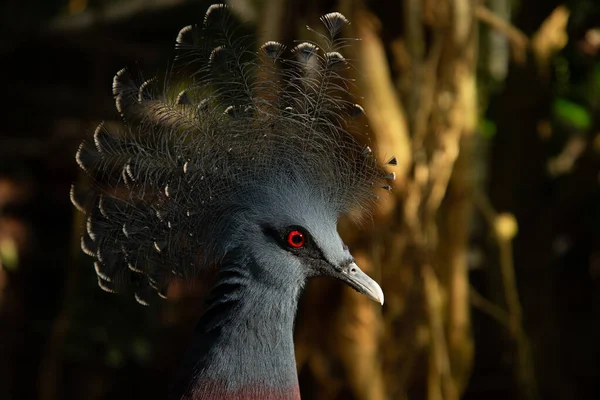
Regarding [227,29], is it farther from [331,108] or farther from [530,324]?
[530,324]

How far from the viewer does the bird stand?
6.75 feet

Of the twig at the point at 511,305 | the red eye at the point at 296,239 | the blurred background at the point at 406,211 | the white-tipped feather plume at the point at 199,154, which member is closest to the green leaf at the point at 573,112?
the blurred background at the point at 406,211

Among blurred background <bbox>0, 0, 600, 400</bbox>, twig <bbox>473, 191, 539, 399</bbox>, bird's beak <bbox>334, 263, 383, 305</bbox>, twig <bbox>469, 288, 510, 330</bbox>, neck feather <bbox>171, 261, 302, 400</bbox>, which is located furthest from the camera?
twig <bbox>469, 288, 510, 330</bbox>

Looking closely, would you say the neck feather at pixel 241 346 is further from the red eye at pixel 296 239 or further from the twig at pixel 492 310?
the twig at pixel 492 310

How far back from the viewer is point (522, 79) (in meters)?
3.89

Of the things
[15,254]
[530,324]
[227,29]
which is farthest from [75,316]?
[227,29]

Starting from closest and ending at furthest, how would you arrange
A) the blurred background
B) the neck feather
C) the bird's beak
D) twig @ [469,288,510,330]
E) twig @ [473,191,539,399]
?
the neck feather → the bird's beak → the blurred background → twig @ [473,191,539,399] → twig @ [469,288,510,330]

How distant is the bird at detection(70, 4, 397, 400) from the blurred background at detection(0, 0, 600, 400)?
0.22 m

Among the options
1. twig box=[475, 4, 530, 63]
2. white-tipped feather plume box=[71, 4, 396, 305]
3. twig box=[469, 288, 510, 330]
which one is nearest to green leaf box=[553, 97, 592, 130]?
twig box=[475, 4, 530, 63]

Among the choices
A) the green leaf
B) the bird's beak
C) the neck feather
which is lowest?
the neck feather

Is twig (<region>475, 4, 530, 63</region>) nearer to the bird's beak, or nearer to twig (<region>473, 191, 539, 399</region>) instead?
twig (<region>473, 191, 539, 399</region>)

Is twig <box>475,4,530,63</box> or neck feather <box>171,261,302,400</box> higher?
twig <box>475,4,530,63</box>

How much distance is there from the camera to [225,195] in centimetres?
210

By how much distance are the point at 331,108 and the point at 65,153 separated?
9.22 feet
